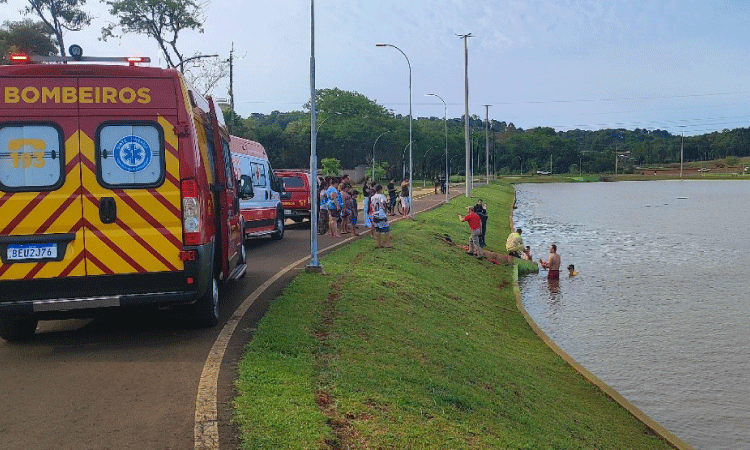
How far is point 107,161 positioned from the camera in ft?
26.7

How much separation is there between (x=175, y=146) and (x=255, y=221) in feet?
37.4

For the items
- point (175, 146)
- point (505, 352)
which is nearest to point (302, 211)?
point (505, 352)

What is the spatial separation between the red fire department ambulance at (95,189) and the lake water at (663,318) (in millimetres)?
7176

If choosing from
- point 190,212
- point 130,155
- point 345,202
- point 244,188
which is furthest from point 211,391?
point 345,202

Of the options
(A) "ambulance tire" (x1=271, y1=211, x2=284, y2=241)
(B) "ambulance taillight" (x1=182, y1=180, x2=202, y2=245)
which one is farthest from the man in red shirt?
(B) "ambulance taillight" (x1=182, y1=180, x2=202, y2=245)

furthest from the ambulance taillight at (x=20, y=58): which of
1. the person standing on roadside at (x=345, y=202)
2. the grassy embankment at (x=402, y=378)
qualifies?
the person standing on roadside at (x=345, y=202)

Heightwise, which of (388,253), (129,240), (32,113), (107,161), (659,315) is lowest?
(659,315)

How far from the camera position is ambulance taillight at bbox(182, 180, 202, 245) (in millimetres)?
8227

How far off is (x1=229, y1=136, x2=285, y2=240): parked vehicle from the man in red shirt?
5.38 m

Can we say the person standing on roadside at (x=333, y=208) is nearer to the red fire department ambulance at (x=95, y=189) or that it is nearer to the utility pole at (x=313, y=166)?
the utility pole at (x=313, y=166)

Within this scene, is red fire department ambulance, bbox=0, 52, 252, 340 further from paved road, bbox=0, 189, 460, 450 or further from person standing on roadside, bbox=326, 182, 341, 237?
person standing on roadside, bbox=326, 182, 341, 237

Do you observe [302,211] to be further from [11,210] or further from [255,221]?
[11,210]

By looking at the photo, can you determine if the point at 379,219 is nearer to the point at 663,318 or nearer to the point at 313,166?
the point at 313,166

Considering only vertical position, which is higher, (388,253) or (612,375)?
(388,253)
